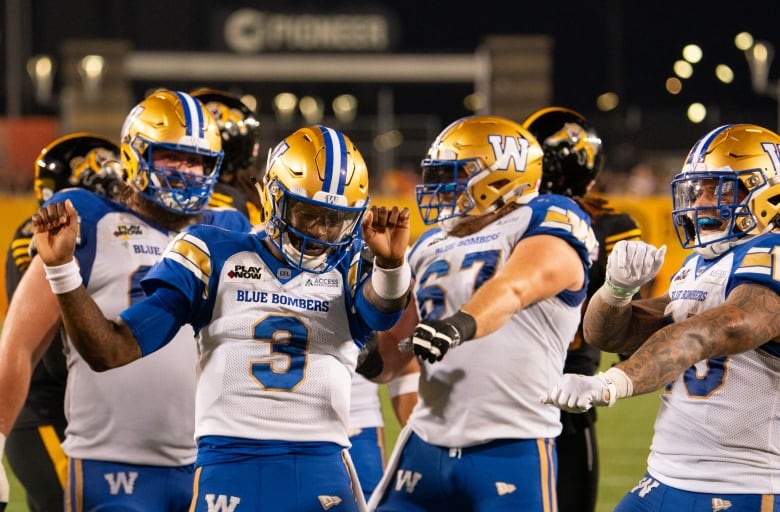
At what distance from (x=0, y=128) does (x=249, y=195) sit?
2035 centimetres

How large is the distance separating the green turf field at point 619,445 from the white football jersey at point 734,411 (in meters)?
3.68

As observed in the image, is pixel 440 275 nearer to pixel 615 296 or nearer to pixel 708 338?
pixel 615 296

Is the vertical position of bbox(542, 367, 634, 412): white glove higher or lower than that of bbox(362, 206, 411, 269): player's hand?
lower

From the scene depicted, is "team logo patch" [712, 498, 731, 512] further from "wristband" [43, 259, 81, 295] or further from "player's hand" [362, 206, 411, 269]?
"wristband" [43, 259, 81, 295]

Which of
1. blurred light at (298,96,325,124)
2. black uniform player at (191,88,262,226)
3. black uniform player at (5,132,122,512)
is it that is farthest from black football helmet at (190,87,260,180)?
blurred light at (298,96,325,124)

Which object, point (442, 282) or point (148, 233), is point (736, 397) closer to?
point (442, 282)

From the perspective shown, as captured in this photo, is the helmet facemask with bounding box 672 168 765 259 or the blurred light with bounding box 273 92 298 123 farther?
the blurred light with bounding box 273 92 298 123

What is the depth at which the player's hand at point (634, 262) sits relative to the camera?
3721mm

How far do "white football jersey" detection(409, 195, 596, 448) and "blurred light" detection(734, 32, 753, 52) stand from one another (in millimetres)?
23822

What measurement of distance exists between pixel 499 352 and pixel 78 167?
2.31 m

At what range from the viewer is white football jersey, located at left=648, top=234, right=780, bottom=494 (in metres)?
3.67

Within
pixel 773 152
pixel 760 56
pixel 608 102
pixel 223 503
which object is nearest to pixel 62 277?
pixel 223 503

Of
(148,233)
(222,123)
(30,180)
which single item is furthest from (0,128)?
(148,233)

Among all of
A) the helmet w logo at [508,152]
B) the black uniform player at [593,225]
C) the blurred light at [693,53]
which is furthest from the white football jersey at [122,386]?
the blurred light at [693,53]
